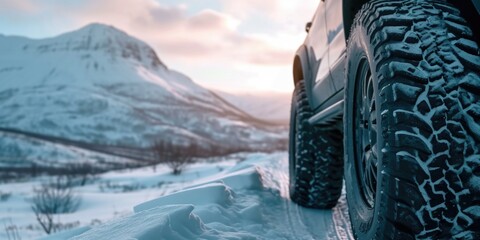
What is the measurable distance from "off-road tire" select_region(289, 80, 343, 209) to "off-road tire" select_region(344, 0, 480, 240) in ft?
6.21

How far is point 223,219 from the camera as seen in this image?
2762 mm

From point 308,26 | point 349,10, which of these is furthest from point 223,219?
point 308,26

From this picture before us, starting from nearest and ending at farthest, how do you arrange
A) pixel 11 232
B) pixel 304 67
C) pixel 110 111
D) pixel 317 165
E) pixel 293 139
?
pixel 317 165
pixel 304 67
pixel 293 139
pixel 11 232
pixel 110 111

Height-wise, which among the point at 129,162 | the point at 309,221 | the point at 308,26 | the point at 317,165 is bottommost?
the point at 129,162

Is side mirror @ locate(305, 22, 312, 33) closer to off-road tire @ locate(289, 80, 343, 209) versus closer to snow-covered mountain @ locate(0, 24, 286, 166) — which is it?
off-road tire @ locate(289, 80, 343, 209)

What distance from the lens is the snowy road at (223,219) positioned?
2.13m

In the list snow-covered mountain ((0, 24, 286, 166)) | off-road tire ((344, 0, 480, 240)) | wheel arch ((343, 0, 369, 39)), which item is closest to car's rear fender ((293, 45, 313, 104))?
wheel arch ((343, 0, 369, 39))

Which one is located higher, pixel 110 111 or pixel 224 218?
pixel 110 111

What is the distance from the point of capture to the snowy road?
2.13 metres

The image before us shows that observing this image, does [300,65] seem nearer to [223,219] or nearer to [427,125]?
[223,219]

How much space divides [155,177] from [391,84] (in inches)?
1243

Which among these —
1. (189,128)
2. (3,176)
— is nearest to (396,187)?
A: (3,176)

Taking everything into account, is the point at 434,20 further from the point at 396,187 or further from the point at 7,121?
the point at 7,121

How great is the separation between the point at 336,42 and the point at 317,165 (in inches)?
47.2
